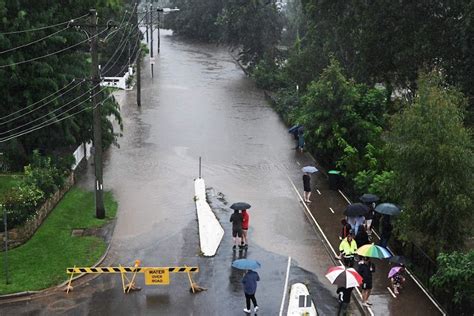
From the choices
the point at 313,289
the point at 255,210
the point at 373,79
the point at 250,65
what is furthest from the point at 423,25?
the point at 250,65

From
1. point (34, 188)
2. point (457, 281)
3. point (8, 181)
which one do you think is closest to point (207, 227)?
point (34, 188)

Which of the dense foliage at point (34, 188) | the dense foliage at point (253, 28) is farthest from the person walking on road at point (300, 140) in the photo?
the dense foliage at point (253, 28)

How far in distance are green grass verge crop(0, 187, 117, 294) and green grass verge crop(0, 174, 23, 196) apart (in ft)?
6.18

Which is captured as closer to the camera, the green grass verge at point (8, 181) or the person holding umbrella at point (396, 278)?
the person holding umbrella at point (396, 278)

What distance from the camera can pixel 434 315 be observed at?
17.5 metres

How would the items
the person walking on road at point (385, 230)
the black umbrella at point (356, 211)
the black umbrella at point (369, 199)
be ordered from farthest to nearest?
the black umbrella at point (369, 199)
the person walking on road at point (385, 230)
the black umbrella at point (356, 211)

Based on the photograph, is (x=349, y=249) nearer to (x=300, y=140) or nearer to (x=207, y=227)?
(x=207, y=227)

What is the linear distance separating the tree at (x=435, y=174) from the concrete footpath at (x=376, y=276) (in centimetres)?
141

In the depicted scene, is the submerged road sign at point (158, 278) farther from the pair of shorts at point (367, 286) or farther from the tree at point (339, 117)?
the tree at point (339, 117)

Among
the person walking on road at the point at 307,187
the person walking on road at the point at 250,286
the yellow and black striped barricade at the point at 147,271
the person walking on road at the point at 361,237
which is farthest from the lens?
the person walking on road at the point at 307,187

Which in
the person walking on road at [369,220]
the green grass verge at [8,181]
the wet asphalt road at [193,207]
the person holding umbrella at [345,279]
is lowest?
the wet asphalt road at [193,207]

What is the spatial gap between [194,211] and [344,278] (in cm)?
1057

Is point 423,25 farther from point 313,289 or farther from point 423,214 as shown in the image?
point 313,289

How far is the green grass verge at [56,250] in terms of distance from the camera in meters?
19.4
